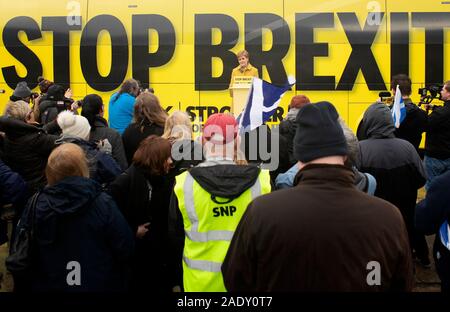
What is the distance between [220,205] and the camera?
332cm

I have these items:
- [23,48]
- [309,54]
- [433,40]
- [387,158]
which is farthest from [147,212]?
[433,40]

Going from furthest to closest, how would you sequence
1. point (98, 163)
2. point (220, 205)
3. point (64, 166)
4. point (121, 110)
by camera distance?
point (121, 110), point (98, 163), point (64, 166), point (220, 205)

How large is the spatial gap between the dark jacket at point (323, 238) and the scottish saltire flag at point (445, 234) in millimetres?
1269

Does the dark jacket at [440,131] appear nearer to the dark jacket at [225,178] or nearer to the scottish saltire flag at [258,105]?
the scottish saltire flag at [258,105]

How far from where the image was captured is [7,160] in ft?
17.6

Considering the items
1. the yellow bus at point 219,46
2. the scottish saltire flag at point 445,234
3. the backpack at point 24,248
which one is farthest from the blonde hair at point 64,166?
the yellow bus at point 219,46

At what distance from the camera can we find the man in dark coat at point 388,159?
5.20 metres

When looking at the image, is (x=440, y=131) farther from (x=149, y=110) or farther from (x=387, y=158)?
(x=149, y=110)

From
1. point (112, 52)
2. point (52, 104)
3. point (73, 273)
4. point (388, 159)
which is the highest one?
point (112, 52)

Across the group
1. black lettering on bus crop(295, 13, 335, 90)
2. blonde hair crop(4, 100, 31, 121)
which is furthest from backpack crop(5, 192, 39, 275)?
black lettering on bus crop(295, 13, 335, 90)

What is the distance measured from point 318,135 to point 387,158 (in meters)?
3.02

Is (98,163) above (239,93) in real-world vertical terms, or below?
below

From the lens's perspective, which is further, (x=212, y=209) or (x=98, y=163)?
(x=98, y=163)
